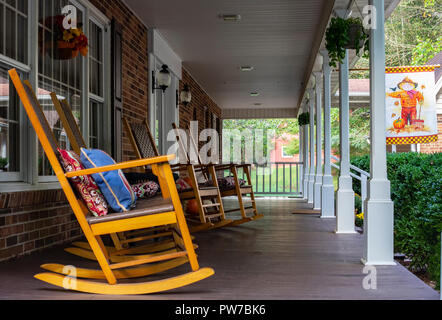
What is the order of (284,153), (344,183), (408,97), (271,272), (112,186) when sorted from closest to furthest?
(112,186)
(271,272)
(344,183)
(408,97)
(284,153)

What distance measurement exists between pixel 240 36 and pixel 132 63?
1.68 meters

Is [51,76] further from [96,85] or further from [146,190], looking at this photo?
[146,190]

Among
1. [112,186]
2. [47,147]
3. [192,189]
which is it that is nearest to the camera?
[47,147]

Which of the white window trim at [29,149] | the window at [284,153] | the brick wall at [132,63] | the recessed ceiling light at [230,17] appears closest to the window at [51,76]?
the white window trim at [29,149]

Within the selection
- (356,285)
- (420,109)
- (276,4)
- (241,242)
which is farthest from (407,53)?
(356,285)

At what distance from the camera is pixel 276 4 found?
16.9ft

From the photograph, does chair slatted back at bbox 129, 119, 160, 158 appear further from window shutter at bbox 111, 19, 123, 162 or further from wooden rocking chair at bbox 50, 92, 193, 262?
wooden rocking chair at bbox 50, 92, 193, 262

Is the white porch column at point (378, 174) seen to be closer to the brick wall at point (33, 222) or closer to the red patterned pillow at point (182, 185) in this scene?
the red patterned pillow at point (182, 185)

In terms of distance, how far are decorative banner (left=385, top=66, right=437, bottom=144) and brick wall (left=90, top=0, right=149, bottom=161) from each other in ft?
10.3

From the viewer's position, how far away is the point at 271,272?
2734 mm

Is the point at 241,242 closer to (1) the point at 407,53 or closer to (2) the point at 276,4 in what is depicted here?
(2) the point at 276,4

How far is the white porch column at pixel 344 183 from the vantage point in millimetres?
4332

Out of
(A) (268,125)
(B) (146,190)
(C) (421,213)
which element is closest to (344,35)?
(C) (421,213)

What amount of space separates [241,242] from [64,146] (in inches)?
65.5
